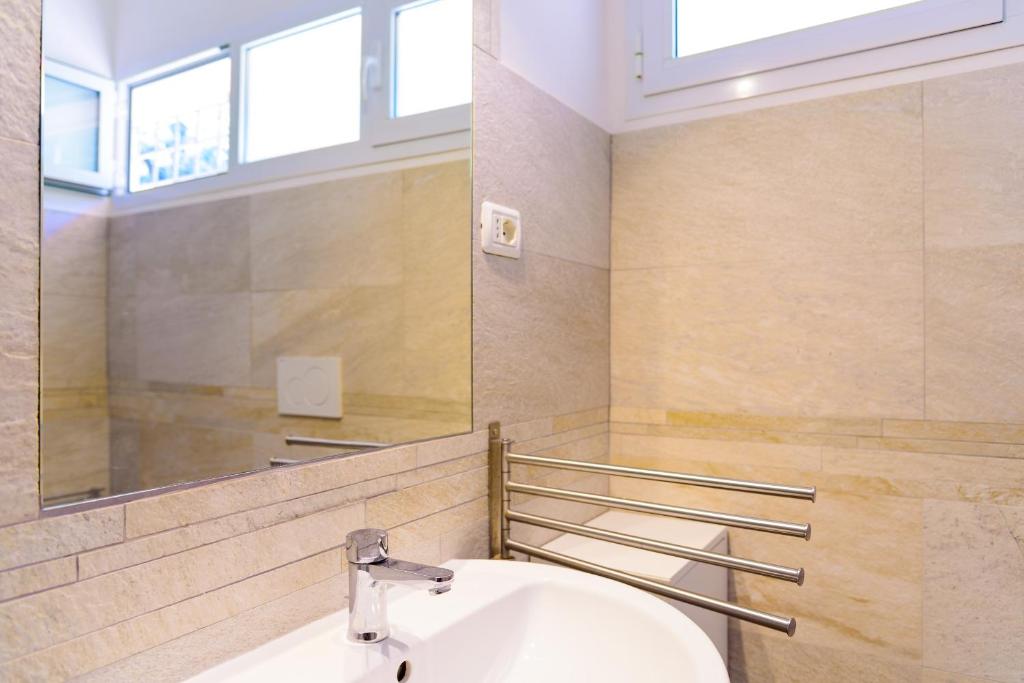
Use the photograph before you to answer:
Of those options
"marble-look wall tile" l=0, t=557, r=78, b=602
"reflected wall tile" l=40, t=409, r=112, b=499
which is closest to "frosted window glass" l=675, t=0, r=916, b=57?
"reflected wall tile" l=40, t=409, r=112, b=499

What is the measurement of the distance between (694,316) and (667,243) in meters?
0.20

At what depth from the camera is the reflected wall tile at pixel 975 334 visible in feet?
4.14

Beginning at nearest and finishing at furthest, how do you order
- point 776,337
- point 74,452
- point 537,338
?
point 74,452 → point 537,338 → point 776,337

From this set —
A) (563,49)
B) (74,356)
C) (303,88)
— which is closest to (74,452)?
(74,356)

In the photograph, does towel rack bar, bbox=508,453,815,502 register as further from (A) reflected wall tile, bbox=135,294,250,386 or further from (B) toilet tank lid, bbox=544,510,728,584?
(A) reflected wall tile, bbox=135,294,250,386

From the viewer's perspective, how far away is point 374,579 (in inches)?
30.5

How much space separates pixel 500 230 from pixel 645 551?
71cm

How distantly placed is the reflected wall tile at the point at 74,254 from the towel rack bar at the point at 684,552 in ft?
2.57

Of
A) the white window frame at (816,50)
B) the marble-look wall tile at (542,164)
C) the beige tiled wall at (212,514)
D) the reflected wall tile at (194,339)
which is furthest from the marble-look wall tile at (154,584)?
the white window frame at (816,50)

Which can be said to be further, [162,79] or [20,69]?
[162,79]

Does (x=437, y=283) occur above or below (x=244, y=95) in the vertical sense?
below

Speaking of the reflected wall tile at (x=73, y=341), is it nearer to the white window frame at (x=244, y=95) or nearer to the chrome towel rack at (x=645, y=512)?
the white window frame at (x=244, y=95)

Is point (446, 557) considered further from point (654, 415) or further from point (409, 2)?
point (409, 2)

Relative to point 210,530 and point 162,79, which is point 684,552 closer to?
point 210,530
